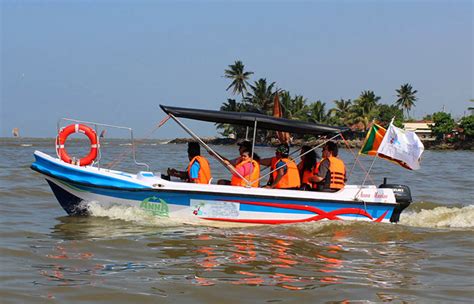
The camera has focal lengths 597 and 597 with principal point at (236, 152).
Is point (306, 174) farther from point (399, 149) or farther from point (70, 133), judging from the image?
point (70, 133)

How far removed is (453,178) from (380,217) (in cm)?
1403

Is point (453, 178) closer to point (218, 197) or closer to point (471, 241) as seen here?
point (471, 241)

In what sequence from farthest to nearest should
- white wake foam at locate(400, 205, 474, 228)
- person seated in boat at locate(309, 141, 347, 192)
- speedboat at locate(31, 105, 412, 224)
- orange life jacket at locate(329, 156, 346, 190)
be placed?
white wake foam at locate(400, 205, 474, 228)
orange life jacket at locate(329, 156, 346, 190)
person seated in boat at locate(309, 141, 347, 192)
speedboat at locate(31, 105, 412, 224)

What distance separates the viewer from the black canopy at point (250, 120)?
9.88 metres

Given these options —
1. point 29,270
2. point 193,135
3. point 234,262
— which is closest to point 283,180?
point 193,135

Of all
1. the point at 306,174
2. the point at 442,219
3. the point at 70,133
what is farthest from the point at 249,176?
the point at 442,219

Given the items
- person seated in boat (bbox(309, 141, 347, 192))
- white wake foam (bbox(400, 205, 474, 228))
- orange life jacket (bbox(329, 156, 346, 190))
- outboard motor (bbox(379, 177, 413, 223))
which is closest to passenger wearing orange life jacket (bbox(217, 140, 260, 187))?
person seated in boat (bbox(309, 141, 347, 192))

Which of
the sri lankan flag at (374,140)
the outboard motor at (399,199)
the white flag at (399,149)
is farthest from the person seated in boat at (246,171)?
the outboard motor at (399,199)

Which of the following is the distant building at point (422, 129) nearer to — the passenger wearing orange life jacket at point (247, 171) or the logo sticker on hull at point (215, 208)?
the passenger wearing orange life jacket at point (247, 171)

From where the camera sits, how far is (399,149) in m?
10.5

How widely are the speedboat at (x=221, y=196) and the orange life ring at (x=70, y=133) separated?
37 cm

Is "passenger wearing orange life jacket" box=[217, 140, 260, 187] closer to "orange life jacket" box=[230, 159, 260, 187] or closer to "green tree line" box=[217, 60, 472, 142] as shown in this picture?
"orange life jacket" box=[230, 159, 260, 187]

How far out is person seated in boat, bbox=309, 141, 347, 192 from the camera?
33.8ft

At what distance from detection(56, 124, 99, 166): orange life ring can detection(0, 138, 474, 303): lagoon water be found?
39.0 inches
